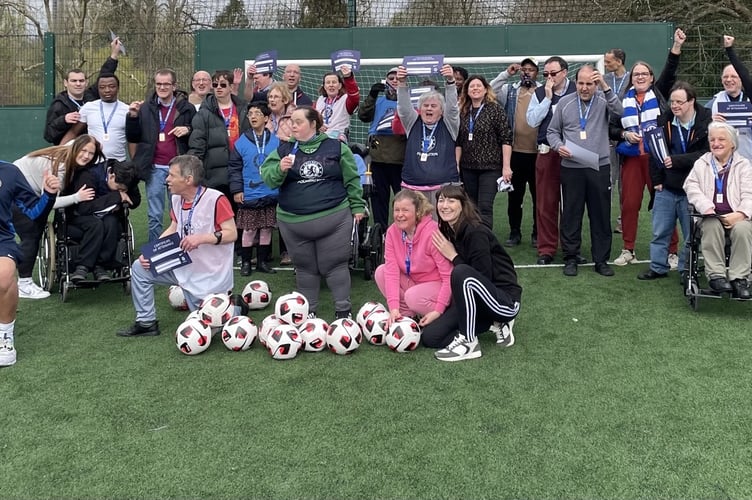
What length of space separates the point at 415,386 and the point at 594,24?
963 centimetres

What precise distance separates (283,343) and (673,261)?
4.27m

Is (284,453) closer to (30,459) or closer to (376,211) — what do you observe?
(30,459)

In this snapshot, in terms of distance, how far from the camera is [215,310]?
4645 mm

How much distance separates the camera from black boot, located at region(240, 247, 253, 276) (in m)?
6.60

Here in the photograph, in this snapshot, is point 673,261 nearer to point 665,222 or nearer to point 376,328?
point 665,222

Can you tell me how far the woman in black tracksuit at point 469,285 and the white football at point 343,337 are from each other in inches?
18.7

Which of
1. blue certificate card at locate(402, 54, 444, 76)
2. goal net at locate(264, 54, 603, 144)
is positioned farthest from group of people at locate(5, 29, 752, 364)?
goal net at locate(264, 54, 603, 144)

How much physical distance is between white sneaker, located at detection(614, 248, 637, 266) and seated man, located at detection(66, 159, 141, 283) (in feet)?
15.4

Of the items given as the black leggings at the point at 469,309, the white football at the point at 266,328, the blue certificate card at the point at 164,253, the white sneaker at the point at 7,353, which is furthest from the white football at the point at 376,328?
the white sneaker at the point at 7,353

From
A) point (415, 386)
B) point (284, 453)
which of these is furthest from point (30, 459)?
point (415, 386)

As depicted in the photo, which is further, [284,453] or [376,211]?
[376,211]

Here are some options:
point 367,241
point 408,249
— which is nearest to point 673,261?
point 367,241

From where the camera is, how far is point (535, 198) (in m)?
7.26

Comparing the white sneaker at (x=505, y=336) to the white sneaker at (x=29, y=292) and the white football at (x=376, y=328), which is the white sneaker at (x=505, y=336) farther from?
the white sneaker at (x=29, y=292)
